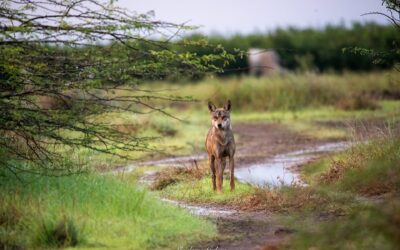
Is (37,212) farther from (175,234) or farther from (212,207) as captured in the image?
(212,207)

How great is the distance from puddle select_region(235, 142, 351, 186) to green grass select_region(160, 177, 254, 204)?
1.42ft

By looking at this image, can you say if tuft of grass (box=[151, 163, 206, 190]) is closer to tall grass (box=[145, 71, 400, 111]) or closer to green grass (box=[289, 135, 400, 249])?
green grass (box=[289, 135, 400, 249])

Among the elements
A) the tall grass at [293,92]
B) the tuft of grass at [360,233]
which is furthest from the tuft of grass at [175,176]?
the tall grass at [293,92]

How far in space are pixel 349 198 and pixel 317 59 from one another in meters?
32.6

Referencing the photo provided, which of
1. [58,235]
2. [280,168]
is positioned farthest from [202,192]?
[58,235]

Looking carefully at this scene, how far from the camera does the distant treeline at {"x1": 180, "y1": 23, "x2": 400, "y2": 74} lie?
41531 mm

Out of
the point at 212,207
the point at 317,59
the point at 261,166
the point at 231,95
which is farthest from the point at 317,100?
the point at 212,207

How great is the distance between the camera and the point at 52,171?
38.0 ft

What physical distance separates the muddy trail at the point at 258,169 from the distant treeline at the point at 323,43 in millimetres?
13740

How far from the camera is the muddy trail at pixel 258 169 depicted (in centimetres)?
1054

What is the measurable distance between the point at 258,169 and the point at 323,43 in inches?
1061

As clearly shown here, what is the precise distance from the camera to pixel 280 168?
1870 centimetres

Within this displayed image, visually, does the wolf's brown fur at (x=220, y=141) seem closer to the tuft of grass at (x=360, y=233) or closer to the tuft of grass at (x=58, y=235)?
the tuft of grass at (x=58, y=235)

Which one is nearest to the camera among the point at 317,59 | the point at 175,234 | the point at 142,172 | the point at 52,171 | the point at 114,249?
the point at 114,249
